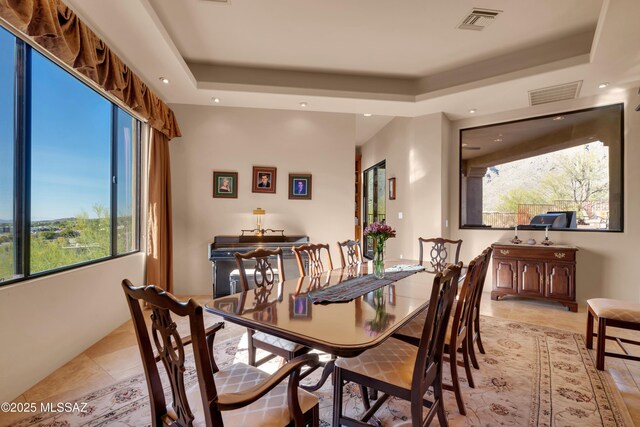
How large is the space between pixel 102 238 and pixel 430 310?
323 cm

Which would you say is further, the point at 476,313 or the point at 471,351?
the point at 476,313

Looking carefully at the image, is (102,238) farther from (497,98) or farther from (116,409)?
(497,98)

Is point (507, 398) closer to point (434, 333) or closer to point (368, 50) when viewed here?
point (434, 333)

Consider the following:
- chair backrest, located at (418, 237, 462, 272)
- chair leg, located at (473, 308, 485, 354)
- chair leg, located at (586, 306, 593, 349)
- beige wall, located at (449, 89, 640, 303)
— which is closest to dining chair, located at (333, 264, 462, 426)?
chair leg, located at (473, 308, 485, 354)

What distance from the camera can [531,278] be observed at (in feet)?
12.9

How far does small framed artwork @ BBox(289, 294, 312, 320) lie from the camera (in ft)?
4.89

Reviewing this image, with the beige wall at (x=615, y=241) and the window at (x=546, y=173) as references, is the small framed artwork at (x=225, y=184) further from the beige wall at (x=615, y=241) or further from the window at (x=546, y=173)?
the beige wall at (x=615, y=241)

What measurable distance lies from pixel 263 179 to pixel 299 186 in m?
0.55

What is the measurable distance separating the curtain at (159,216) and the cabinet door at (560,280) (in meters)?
4.92

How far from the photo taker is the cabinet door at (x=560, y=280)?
374 centimetres

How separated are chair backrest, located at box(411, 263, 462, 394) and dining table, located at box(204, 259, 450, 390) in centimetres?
13

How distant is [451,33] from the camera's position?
2.98 meters

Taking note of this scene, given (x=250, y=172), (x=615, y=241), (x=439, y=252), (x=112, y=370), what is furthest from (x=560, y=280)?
(x=112, y=370)

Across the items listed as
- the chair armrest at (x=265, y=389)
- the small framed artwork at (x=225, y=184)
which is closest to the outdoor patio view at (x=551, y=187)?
the small framed artwork at (x=225, y=184)
